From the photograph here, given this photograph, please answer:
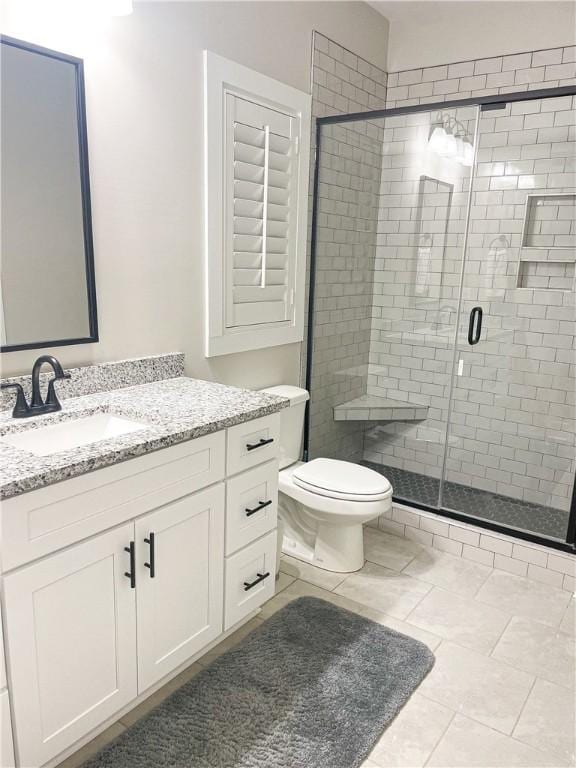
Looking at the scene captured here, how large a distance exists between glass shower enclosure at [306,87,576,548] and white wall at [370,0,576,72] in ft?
1.20

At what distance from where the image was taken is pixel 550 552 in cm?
256

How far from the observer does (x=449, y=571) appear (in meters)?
2.65

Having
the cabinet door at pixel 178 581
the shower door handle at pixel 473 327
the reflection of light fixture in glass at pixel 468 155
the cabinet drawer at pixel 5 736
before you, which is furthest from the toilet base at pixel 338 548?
the reflection of light fixture in glass at pixel 468 155

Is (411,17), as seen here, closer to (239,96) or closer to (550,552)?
(239,96)

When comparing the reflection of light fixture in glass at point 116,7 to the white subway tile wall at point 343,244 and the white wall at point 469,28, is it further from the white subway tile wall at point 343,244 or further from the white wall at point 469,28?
the white wall at point 469,28

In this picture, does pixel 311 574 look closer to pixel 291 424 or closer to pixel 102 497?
pixel 291 424

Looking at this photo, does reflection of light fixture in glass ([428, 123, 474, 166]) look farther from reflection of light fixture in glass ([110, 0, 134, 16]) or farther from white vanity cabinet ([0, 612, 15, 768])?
white vanity cabinet ([0, 612, 15, 768])

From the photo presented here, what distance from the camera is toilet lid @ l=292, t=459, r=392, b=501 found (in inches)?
95.2

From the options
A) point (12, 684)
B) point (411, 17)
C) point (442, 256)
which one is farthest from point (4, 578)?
point (411, 17)

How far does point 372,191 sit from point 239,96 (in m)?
1.07

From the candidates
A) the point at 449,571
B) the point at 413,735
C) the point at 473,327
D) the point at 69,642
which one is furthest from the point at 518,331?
the point at 69,642

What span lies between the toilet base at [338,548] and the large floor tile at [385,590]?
0.19 feet

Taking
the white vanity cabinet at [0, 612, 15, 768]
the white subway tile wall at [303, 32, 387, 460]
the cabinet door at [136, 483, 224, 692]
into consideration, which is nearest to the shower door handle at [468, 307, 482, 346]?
the white subway tile wall at [303, 32, 387, 460]

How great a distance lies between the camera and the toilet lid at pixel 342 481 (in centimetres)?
242
